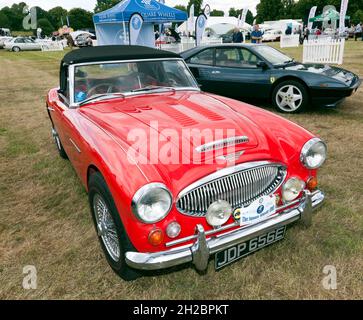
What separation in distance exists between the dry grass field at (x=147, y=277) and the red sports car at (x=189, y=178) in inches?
8.9

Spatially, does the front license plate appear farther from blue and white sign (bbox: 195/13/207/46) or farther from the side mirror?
blue and white sign (bbox: 195/13/207/46)

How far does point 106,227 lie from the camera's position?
8.39 feet

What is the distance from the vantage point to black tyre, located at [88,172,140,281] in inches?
85.9

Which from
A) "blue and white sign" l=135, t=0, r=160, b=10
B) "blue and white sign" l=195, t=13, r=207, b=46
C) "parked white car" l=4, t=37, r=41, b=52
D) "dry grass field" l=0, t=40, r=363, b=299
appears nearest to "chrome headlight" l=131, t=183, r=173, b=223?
"dry grass field" l=0, t=40, r=363, b=299

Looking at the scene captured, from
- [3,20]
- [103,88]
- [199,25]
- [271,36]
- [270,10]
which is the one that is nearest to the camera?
[103,88]

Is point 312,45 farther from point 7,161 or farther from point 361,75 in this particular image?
point 7,161

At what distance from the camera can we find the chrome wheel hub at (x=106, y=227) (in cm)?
246

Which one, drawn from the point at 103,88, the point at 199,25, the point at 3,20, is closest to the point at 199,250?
the point at 103,88

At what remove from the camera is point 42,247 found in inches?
115

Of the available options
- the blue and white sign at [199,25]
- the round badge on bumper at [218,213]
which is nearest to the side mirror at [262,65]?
the round badge on bumper at [218,213]

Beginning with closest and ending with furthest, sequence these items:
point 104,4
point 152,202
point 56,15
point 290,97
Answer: point 152,202
point 290,97
point 104,4
point 56,15

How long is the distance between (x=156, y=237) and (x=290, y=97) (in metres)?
5.28

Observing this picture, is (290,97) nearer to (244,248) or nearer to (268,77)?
(268,77)
